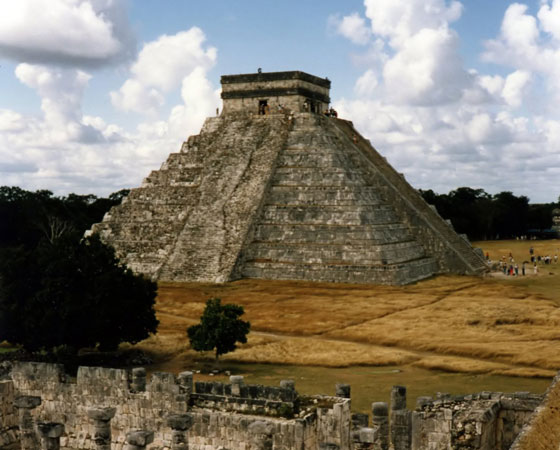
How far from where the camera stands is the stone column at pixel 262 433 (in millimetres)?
14203

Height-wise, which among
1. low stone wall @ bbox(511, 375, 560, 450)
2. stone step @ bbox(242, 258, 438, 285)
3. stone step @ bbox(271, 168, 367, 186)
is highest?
stone step @ bbox(271, 168, 367, 186)

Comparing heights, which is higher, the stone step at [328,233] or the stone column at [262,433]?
the stone step at [328,233]

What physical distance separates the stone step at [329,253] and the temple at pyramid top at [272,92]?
1761cm

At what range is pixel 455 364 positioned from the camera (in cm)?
3173

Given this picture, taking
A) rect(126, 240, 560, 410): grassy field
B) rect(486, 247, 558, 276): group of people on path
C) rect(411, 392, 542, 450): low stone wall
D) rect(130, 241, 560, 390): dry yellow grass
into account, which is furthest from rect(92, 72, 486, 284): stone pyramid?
rect(411, 392, 542, 450): low stone wall

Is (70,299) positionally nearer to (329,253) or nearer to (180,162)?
(329,253)

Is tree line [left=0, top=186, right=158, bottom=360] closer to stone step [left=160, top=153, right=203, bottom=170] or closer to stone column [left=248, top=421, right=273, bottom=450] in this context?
stone column [left=248, top=421, right=273, bottom=450]

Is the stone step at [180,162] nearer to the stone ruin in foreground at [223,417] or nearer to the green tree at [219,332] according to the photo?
the green tree at [219,332]

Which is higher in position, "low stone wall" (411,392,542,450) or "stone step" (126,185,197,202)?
"stone step" (126,185,197,202)

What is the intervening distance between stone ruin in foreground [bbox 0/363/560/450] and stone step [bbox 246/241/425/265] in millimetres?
40418

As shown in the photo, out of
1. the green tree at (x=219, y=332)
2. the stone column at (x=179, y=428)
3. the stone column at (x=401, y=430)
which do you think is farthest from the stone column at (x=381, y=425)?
the green tree at (x=219, y=332)

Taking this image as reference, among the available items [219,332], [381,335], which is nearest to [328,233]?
[381,335]

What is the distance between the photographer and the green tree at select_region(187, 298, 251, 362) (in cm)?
3253

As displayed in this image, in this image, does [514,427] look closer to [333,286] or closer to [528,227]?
[333,286]
